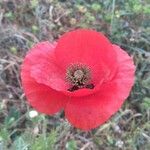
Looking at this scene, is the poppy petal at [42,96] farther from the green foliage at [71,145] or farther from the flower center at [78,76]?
the green foliage at [71,145]

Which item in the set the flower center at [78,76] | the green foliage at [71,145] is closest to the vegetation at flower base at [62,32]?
the green foliage at [71,145]

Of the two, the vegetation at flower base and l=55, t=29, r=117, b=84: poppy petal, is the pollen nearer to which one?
l=55, t=29, r=117, b=84: poppy petal

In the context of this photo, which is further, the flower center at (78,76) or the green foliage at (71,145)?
the green foliage at (71,145)

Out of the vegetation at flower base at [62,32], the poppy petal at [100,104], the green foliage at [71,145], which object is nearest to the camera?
the poppy petal at [100,104]

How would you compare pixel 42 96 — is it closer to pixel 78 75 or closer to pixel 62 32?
pixel 78 75

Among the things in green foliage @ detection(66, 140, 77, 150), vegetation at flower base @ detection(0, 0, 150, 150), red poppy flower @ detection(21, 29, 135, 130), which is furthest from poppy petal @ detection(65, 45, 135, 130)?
green foliage @ detection(66, 140, 77, 150)

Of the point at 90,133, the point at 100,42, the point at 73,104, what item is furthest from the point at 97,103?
the point at 90,133

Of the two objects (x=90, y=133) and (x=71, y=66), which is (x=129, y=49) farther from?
(x=71, y=66)

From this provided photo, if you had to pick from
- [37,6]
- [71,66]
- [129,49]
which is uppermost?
[71,66]
